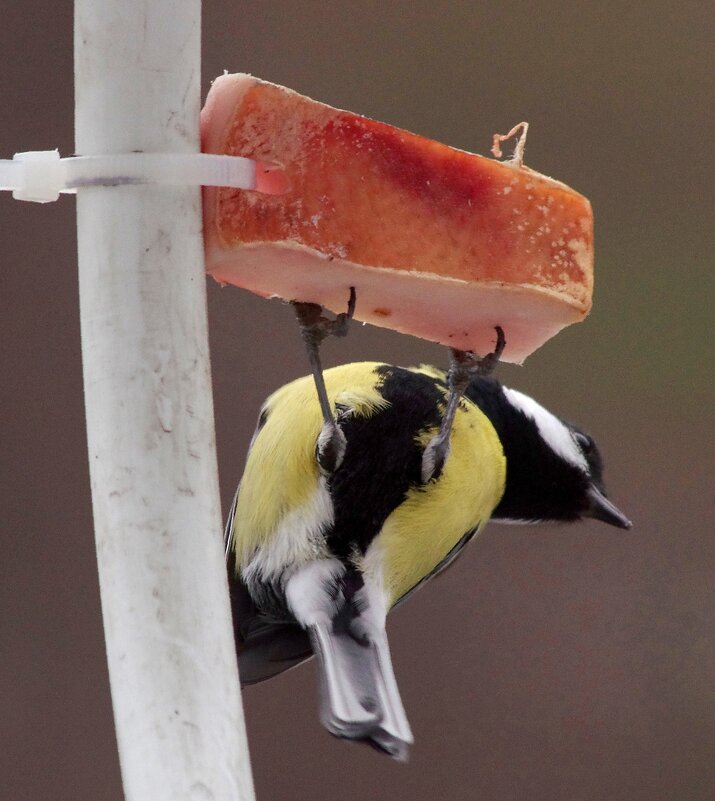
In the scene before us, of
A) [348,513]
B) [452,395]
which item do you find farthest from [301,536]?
[452,395]


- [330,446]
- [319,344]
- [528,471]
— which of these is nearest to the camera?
[319,344]

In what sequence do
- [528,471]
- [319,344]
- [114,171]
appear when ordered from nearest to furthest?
[114,171], [319,344], [528,471]

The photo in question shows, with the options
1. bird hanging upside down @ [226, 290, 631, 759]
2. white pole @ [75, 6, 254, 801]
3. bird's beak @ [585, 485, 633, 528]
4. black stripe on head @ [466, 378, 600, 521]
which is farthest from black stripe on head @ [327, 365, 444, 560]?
white pole @ [75, 6, 254, 801]

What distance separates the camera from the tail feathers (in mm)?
718

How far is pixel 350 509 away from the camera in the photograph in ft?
3.09

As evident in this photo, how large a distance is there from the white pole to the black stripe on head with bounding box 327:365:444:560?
422 mm

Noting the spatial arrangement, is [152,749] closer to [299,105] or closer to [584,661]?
[299,105]

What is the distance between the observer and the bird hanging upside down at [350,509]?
0.91 meters

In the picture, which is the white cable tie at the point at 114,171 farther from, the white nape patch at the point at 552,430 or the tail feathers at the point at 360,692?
the white nape patch at the point at 552,430

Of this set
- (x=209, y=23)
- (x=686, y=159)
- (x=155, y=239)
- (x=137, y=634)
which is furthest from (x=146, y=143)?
(x=686, y=159)

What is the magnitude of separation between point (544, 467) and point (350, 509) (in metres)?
0.30

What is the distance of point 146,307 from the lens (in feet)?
1.67

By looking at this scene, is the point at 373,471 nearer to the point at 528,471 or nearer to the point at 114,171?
the point at 528,471

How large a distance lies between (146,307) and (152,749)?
0.18 metres
